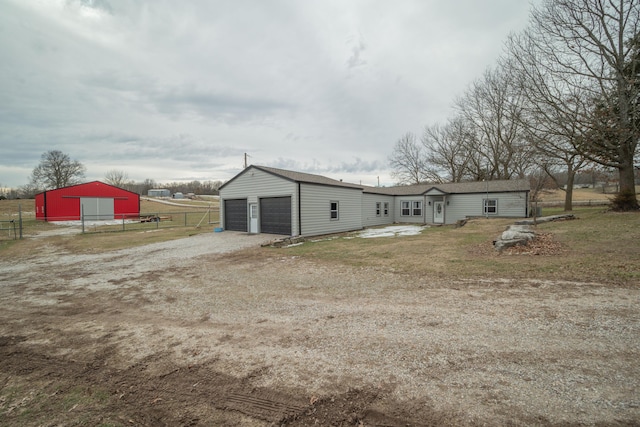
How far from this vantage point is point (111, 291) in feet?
21.8

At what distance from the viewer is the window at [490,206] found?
2377cm

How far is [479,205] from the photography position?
24.4 meters

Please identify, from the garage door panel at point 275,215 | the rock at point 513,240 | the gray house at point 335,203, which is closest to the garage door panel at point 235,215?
the gray house at point 335,203

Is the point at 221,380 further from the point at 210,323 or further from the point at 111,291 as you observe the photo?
the point at 111,291

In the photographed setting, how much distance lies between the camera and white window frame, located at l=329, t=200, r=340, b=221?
1788cm

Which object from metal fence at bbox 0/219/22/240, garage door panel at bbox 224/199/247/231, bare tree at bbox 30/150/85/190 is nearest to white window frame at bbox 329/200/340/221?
garage door panel at bbox 224/199/247/231

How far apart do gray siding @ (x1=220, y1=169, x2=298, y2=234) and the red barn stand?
16914mm

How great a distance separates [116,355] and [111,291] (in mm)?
3673

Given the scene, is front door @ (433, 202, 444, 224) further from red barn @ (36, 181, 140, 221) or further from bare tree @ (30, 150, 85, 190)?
bare tree @ (30, 150, 85, 190)

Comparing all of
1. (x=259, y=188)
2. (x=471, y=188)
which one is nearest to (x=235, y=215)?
(x=259, y=188)

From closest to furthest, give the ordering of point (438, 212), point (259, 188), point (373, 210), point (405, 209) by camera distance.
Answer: point (259, 188) < point (373, 210) < point (438, 212) < point (405, 209)

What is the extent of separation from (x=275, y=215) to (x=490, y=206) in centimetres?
1827

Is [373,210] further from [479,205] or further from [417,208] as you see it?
[479,205]

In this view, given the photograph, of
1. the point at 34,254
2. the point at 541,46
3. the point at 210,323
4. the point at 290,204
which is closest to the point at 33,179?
the point at 34,254
